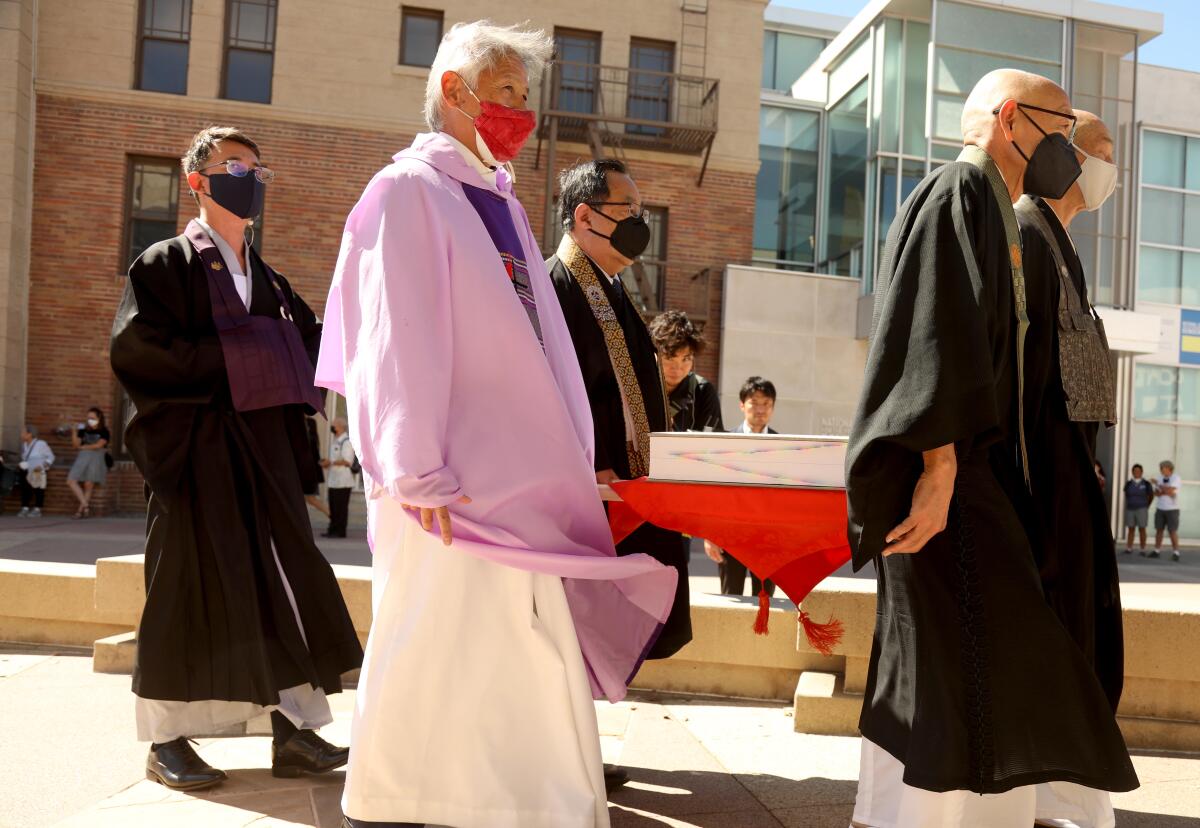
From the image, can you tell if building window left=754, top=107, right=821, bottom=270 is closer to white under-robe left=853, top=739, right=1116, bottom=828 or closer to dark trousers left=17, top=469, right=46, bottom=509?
dark trousers left=17, top=469, right=46, bottom=509

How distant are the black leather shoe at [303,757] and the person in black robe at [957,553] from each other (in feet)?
6.04

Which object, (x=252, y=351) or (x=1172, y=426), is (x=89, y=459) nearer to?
(x=252, y=351)

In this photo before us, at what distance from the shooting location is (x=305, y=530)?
3.64 meters

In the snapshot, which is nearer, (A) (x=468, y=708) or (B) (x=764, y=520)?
(A) (x=468, y=708)

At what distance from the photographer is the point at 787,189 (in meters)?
22.0

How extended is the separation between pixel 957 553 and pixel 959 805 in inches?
22.1

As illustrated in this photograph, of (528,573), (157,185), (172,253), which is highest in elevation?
(157,185)

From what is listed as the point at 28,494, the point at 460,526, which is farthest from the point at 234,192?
the point at 28,494

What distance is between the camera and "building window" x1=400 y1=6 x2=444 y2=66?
18.6m

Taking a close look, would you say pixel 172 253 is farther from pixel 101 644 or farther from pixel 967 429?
pixel 967 429

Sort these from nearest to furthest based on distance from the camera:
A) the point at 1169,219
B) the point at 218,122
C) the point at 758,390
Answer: the point at 758,390 < the point at 218,122 < the point at 1169,219

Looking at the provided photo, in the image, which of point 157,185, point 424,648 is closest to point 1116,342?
point 157,185

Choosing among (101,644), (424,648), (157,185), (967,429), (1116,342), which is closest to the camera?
(967,429)

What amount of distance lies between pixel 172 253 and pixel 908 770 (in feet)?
9.16
